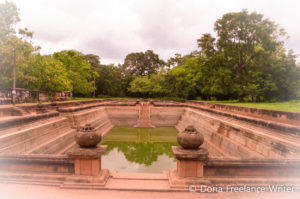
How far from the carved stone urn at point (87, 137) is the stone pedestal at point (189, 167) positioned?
184 cm

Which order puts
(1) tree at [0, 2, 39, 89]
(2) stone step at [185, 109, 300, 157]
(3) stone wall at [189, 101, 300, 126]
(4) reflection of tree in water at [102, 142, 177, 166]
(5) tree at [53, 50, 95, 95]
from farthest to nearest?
(5) tree at [53, 50, 95, 95] → (1) tree at [0, 2, 39, 89] → (4) reflection of tree in water at [102, 142, 177, 166] → (3) stone wall at [189, 101, 300, 126] → (2) stone step at [185, 109, 300, 157]

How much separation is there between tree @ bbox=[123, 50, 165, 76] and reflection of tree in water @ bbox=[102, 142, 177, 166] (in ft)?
141

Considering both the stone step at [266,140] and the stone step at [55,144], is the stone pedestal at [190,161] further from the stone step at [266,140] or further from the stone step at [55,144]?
the stone step at [55,144]

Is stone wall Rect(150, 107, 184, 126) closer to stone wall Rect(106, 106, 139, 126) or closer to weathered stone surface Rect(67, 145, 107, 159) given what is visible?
stone wall Rect(106, 106, 139, 126)

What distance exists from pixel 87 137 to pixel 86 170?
2.46 ft

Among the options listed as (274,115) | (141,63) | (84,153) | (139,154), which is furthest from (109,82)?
(84,153)

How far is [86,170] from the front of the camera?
158 inches

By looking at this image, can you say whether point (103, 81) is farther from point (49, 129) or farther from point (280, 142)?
point (280, 142)

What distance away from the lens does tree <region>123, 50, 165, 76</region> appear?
55641mm

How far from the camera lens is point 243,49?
27625 millimetres

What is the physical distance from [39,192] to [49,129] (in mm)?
7594

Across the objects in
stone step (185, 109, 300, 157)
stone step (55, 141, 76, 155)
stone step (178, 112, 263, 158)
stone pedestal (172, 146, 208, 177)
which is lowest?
stone step (55, 141, 76, 155)

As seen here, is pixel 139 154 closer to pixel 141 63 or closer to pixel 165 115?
pixel 165 115

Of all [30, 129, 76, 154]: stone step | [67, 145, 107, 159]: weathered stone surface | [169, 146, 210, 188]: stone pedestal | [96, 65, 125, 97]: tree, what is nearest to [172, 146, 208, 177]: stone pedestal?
[169, 146, 210, 188]: stone pedestal
